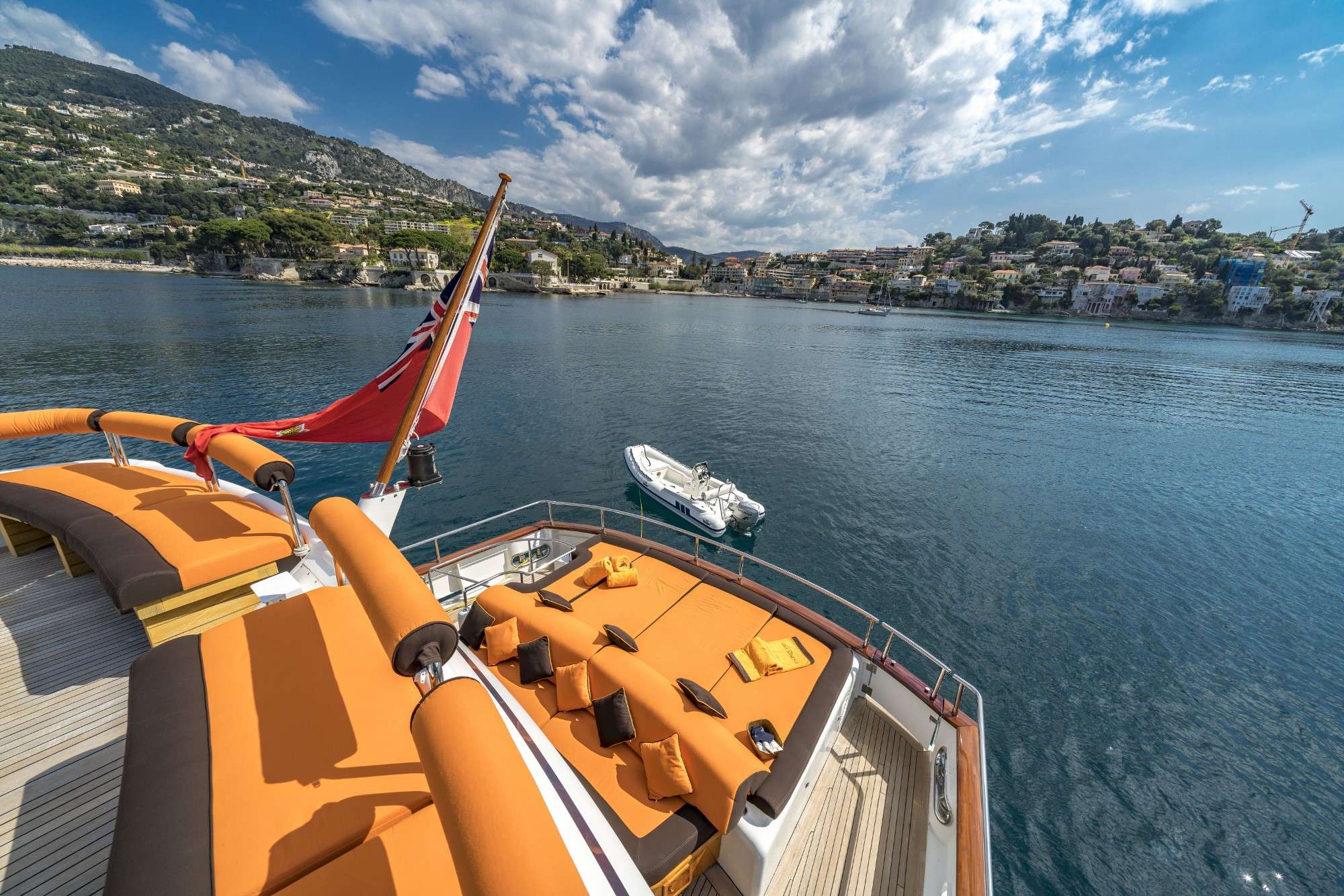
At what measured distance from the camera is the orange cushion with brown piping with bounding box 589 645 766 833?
198 inches

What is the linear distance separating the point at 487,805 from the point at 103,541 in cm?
723

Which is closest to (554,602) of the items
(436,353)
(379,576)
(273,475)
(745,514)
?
(273,475)

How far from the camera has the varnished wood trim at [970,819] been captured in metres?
4.78

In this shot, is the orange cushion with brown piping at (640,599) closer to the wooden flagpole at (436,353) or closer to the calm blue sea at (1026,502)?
the wooden flagpole at (436,353)

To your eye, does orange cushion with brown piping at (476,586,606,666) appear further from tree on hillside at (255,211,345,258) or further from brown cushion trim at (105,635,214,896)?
tree on hillside at (255,211,345,258)

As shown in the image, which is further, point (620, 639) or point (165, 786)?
point (620, 639)

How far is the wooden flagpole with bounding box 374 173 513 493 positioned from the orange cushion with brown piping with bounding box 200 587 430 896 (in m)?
1.62

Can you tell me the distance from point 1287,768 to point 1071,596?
18.6 feet

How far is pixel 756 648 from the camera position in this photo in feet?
22.8

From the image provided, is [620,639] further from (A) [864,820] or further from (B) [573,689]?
(A) [864,820]

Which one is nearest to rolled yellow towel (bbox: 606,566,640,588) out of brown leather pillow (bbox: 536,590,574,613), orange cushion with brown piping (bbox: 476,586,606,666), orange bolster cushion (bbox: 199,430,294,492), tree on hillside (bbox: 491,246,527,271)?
brown leather pillow (bbox: 536,590,574,613)

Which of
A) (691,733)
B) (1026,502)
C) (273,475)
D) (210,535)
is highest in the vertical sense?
(273,475)

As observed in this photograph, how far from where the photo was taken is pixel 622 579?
8375mm

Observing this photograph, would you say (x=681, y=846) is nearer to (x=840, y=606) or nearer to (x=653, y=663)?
(x=653, y=663)
